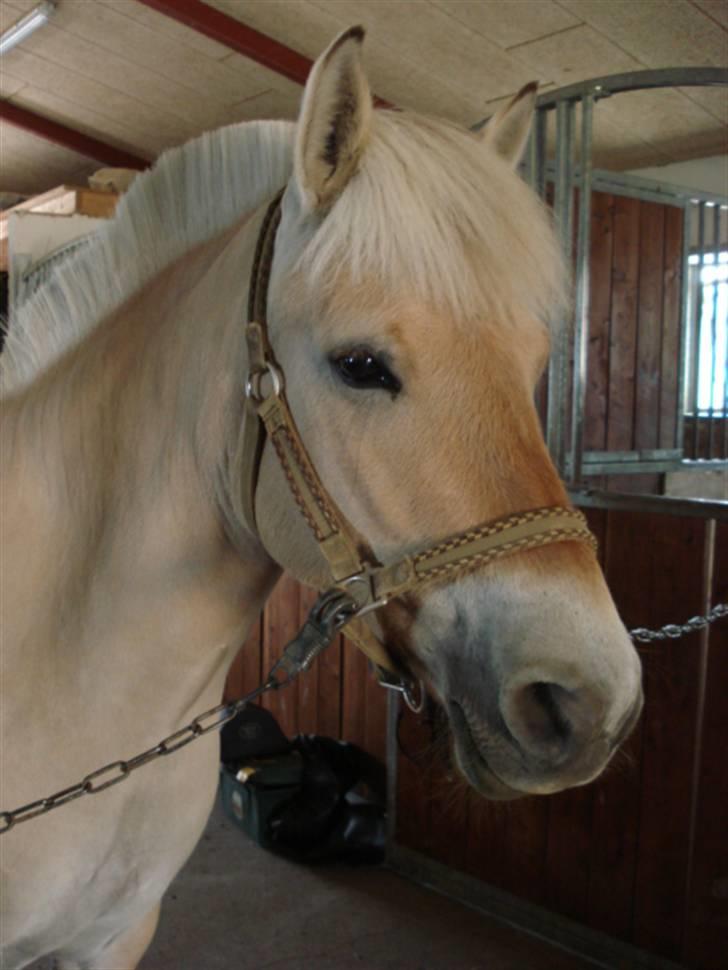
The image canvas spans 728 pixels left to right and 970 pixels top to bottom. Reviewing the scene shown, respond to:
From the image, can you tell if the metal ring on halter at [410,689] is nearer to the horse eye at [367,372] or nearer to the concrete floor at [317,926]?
the horse eye at [367,372]

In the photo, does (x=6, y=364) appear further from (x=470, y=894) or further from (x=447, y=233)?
(x=470, y=894)

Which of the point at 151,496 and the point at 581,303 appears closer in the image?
the point at 151,496

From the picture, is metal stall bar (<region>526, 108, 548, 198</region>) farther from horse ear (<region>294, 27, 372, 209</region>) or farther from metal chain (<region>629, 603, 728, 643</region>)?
horse ear (<region>294, 27, 372, 209</region>)

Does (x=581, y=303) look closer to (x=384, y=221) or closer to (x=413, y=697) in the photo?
(x=384, y=221)

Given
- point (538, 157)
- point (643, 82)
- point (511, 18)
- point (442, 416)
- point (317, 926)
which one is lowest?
point (317, 926)

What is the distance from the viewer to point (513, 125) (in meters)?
1.37

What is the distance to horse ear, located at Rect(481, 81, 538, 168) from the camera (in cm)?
134

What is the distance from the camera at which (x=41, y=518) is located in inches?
50.2

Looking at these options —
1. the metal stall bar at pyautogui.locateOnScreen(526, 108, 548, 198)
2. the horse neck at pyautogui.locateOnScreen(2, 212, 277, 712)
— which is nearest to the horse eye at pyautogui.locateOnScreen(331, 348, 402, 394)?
the horse neck at pyautogui.locateOnScreen(2, 212, 277, 712)

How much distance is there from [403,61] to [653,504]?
3.03 m

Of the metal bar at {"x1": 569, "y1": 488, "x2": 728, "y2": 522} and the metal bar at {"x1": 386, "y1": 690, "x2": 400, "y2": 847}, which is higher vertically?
the metal bar at {"x1": 569, "y1": 488, "x2": 728, "y2": 522}

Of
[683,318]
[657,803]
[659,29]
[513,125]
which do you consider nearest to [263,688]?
[513,125]

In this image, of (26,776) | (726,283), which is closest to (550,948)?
Answer: (26,776)

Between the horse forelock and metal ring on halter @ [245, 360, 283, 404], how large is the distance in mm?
119
